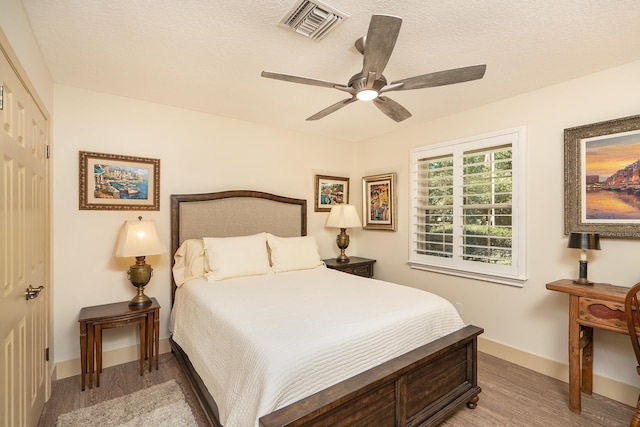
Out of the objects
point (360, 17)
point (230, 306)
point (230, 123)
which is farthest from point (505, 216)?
point (230, 123)

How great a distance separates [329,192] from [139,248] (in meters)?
2.54

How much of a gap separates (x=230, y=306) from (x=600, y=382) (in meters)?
2.92

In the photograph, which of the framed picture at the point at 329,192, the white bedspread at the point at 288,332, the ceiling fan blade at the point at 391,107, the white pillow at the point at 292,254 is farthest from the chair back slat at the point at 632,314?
the framed picture at the point at 329,192

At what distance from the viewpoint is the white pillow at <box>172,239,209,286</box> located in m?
2.89

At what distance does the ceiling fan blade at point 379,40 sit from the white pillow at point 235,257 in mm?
1975

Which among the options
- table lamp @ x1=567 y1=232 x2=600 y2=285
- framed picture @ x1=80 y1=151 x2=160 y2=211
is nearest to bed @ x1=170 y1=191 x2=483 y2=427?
framed picture @ x1=80 y1=151 x2=160 y2=211

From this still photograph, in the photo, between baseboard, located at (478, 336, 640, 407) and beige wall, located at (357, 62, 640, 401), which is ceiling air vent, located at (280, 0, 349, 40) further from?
baseboard, located at (478, 336, 640, 407)

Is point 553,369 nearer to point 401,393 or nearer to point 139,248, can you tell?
point 401,393

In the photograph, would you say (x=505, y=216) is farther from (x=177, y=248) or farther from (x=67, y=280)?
(x=67, y=280)

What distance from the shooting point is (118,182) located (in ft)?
9.36

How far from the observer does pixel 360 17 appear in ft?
5.69

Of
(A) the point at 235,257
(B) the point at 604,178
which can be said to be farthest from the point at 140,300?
(B) the point at 604,178

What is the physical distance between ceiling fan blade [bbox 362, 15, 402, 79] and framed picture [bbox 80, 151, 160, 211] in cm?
236

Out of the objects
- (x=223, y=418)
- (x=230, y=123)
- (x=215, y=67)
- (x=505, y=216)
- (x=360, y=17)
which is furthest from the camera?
(x=230, y=123)
